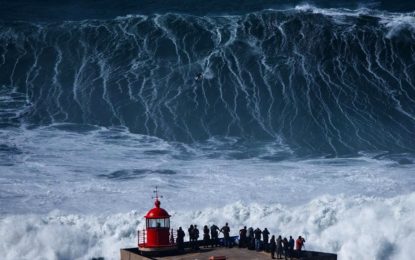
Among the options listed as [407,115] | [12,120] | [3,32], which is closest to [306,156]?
[407,115]

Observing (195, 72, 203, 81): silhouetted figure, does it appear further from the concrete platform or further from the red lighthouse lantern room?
the red lighthouse lantern room

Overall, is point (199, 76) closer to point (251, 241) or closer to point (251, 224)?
point (251, 224)

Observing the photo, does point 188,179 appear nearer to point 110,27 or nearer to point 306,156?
point 306,156

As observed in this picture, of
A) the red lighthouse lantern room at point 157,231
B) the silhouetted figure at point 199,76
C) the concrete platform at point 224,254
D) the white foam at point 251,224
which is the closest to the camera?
the concrete platform at point 224,254

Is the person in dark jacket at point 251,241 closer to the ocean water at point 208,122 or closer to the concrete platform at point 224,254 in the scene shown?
the concrete platform at point 224,254

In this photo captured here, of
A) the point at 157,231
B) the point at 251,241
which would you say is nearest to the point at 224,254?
the point at 251,241

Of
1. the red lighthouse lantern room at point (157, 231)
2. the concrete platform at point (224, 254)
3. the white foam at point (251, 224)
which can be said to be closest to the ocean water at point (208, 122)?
the white foam at point (251, 224)
